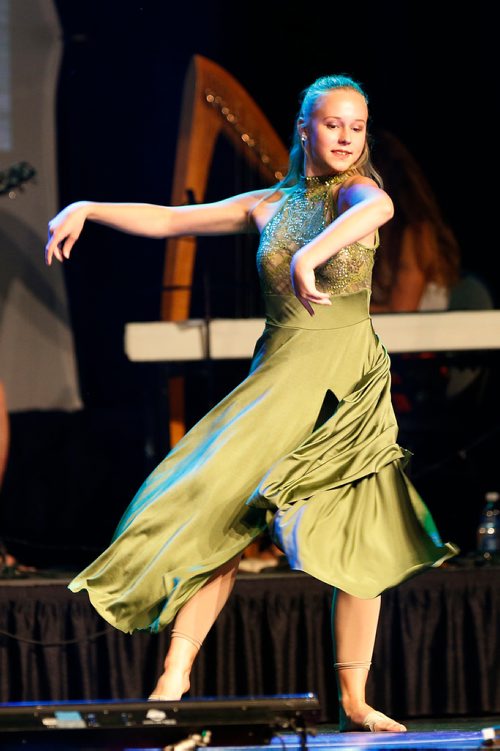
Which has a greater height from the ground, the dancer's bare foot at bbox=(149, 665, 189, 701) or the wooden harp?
the wooden harp

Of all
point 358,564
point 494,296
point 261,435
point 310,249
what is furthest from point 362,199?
point 494,296

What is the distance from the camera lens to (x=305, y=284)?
2.34 meters

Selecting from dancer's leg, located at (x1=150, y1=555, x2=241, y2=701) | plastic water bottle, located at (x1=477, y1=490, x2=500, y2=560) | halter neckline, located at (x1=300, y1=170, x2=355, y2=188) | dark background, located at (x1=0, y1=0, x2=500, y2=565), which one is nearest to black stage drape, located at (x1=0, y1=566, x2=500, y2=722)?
plastic water bottle, located at (x1=477, y1=490, x2=500, y2=560)

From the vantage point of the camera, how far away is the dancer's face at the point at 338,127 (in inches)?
102

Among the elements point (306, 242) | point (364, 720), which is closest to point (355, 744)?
point (364, 720)

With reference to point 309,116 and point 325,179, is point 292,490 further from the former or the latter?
point 309,116

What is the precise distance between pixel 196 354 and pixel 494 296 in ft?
5.48

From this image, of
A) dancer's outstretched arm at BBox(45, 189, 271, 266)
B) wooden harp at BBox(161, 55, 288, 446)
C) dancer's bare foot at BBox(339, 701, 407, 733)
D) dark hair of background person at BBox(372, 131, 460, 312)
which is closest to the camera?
dancer's bare foot at BBox(339, 701, 407, 733)

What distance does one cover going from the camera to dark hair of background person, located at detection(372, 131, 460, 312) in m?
5.06

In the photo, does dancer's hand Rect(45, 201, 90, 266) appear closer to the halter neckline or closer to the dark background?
the halter neckline

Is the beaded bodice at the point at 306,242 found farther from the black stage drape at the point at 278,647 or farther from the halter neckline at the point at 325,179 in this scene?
the black stage drape at the point at 278,647

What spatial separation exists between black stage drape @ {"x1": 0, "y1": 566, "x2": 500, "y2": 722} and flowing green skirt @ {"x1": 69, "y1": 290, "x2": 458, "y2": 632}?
1.43 meters

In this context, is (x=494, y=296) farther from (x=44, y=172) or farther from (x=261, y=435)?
(x=261, y=435)

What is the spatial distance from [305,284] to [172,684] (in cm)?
86
